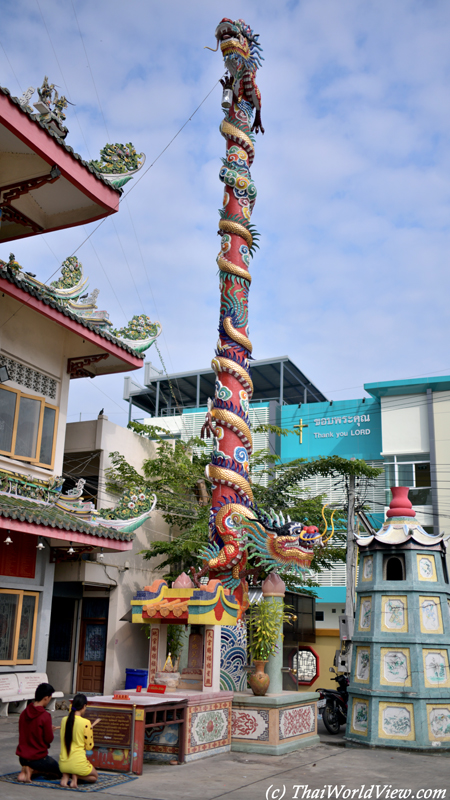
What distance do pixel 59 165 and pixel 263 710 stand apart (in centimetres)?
986

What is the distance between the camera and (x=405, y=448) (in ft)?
88.6

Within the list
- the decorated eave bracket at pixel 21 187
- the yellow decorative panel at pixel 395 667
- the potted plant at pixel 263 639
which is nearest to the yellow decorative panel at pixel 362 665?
the yellow decorative panel at pixel 395 667

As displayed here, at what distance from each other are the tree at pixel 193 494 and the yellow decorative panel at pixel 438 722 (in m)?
7.27

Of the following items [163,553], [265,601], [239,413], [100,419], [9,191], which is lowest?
[265,601]

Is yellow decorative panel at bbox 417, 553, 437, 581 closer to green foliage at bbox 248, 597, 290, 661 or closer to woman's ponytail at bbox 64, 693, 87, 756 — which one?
green foliage at bbox 248, 597, 290, 661

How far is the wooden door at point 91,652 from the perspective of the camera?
18.5m

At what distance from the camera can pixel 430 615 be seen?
11875 mm

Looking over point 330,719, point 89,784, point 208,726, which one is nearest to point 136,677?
point 330,719

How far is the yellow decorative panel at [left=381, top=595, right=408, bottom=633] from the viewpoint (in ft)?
38.8

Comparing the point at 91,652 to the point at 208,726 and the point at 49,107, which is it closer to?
the point at 208,726

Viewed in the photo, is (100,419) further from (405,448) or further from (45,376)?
(405,448)

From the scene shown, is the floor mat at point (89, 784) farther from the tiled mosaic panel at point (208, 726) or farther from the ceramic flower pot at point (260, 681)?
the ceramic flower pot at point (260, 681)

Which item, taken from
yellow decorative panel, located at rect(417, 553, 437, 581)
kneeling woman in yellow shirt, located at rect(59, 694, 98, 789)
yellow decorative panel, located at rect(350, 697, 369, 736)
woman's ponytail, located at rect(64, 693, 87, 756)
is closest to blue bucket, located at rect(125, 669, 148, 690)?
yellow decorative panel, located at rect(350, 697, 369, 736)

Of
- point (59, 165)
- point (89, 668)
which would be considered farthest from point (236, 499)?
point (89, 668)
